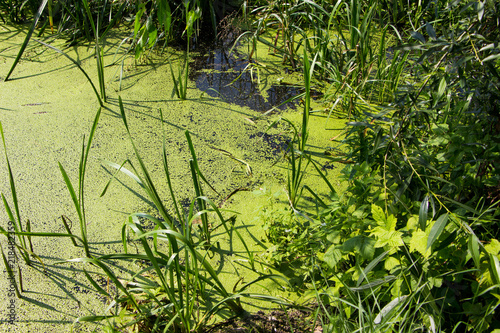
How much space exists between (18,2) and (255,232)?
2215 mm

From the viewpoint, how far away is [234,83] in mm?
2123

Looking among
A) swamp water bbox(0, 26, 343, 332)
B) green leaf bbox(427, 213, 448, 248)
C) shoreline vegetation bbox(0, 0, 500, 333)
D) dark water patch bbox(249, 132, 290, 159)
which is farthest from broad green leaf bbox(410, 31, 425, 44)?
dark water patch bbox(249, 132, 290, 159)

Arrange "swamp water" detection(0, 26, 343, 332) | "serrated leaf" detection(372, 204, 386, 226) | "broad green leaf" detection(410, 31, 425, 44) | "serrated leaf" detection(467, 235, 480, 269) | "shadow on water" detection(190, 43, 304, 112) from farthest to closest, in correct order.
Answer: "shadow on water" detection(190, 43, 304, 112), "swamp water" detection(0, 26, 343, 332), "serrated leaf" detection(372, 204, 386, 226), "broad green leaf" detection(410, 31, 425, 44), "serrated leaf" detection(467, 235, 480, 269)

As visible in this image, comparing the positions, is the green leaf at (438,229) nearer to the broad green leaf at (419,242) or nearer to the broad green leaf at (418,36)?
the broad green leaf at (419,242)

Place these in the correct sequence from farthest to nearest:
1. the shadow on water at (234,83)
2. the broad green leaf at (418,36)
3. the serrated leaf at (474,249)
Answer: the shadow on water at (234,83) < the broad green leaf at (418,36) < the serrated leaf at (474,249)

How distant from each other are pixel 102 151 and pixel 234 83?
824 mm

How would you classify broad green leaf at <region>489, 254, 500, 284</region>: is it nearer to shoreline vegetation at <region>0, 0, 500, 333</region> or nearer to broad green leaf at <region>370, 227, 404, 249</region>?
shoreline vegetation at <region>0, 0, 500, 333</region>

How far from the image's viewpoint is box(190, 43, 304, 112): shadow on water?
6.58ft

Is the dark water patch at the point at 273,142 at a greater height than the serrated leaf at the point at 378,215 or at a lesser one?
lesser

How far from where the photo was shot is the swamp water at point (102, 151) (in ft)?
3.93

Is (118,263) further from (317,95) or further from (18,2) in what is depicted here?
(18,2)

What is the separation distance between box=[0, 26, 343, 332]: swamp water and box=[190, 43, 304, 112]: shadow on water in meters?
0.02

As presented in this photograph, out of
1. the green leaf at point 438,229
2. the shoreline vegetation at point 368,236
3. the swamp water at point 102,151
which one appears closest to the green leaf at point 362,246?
the shoreline vegetation at point 368,236

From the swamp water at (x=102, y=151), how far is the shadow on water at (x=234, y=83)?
2cm
